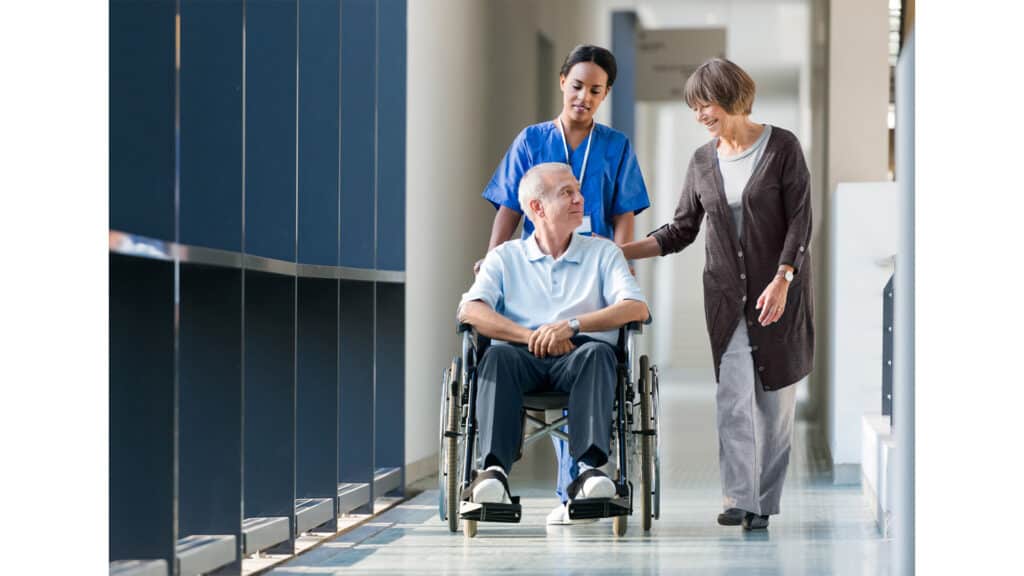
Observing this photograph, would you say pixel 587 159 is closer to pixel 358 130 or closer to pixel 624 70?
pixel 358 130

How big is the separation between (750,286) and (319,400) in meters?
Answer: 1.26

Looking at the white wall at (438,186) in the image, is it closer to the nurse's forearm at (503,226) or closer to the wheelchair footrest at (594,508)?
the nurse's forearm at (503,226)

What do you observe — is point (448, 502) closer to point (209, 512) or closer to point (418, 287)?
point (209, 512)

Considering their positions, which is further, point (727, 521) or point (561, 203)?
point (727, 521)

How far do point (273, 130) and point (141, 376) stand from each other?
107 centimetres

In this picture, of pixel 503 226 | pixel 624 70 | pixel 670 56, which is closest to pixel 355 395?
pixel 503 226

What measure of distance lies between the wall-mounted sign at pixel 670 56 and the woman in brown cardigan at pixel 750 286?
6498 millimetres

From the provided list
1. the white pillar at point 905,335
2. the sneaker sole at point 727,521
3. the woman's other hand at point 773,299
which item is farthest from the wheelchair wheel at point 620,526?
the white pillar at point 905,335

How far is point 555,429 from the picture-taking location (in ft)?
11.0

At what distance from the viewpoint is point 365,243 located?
408cm

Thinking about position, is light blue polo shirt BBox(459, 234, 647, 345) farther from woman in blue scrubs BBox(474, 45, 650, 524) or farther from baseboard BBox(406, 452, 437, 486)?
baseboard BBox(406, 452, 437, 486)

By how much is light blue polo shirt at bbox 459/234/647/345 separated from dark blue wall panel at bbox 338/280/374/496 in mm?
718

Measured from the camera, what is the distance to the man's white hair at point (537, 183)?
3459mm
